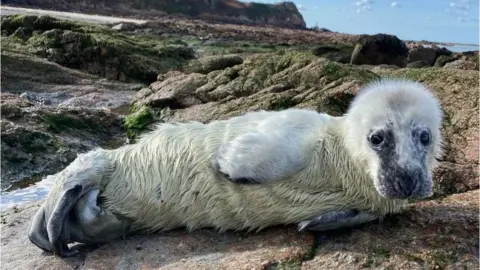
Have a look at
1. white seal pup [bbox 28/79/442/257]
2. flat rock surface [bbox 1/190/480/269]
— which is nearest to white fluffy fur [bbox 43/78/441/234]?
white seal pup [bbox 28/79/442/257]

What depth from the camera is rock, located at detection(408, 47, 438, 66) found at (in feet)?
89.6

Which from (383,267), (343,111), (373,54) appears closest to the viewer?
(383,267)

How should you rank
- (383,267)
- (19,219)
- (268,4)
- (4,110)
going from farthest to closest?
(268,4) → (4,110) → (19,219) → (383,267)

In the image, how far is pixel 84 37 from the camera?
19.7 metres

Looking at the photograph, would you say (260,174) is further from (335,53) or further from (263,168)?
(335,53)

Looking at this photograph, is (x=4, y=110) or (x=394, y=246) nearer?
(x=394, y=246)

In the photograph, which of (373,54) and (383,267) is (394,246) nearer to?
(383,267)

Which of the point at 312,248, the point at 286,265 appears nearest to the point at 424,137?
the point at 312,248

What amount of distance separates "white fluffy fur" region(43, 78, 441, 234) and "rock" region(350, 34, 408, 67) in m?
20.7

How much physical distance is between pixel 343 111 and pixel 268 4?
363 feet

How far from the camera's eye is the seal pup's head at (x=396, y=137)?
3725 millimetres

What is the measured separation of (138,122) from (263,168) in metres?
6.13

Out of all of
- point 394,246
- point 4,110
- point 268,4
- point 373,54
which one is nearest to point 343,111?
point 394,246

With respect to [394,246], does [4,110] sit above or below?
below
